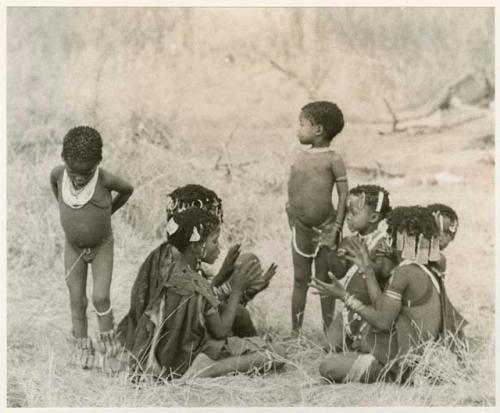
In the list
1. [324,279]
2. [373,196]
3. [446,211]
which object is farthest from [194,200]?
[446,211]

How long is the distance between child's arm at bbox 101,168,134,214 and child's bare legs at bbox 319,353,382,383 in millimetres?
1502

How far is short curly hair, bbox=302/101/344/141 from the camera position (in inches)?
225

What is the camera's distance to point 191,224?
5.26 metres

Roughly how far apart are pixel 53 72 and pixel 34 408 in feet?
6.93

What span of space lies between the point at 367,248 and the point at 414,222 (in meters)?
0.39

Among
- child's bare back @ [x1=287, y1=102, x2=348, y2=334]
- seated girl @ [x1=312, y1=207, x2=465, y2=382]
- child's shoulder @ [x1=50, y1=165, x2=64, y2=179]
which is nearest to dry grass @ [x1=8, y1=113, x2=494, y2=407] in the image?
seated girl @ [x1=312, y1=207, x2=465, y2=382]

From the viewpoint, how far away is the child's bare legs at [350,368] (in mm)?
5285

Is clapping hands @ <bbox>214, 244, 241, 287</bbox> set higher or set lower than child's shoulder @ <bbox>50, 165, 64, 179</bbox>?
lower

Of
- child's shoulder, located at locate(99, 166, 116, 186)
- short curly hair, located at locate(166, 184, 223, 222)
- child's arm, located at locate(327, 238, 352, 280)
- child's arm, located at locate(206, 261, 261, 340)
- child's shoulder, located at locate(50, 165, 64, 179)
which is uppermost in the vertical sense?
child's shoulder, located at locate(50, 165, 64, 179)

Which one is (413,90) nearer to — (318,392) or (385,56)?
(385,56)

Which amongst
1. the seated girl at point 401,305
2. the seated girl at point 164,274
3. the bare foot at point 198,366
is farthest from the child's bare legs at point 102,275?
the seated girl at point 401,305

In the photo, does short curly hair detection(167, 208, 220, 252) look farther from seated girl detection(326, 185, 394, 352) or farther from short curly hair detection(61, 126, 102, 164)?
seated girl detection(326, 185, 394, 352)

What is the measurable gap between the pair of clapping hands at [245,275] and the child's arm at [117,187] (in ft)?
2.35

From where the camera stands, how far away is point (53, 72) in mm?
6090
